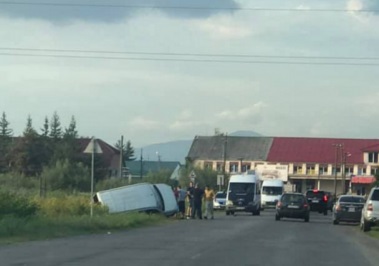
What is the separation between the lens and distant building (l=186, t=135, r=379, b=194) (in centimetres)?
12475

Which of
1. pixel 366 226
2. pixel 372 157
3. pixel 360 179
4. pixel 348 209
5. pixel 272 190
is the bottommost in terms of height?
pixel 366 226

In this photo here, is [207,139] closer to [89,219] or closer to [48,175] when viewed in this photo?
[48,175]

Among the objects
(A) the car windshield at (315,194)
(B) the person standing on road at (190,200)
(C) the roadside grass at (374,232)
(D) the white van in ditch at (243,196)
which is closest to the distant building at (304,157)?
(A) the car windshield at (315,194)

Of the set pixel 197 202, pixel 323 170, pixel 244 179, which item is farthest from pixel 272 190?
pixel 323 170

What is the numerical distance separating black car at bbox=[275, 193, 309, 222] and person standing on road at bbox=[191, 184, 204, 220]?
13.4 feet

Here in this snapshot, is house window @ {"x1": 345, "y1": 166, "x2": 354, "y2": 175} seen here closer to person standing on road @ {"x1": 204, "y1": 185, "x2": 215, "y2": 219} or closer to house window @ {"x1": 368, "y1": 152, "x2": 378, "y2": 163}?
house window @ {"x1": 368, "y1": 152, "x2": 378, "y2": 163}

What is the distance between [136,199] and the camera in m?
45.0

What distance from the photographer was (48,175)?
75.4m

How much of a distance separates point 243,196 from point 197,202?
37.2ft

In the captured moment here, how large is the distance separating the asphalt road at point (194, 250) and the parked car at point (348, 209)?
40.2ft

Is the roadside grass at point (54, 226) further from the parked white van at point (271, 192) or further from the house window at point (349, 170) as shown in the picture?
the house window at point (349, 170)

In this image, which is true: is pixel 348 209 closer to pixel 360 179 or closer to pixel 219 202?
pixel 219 202

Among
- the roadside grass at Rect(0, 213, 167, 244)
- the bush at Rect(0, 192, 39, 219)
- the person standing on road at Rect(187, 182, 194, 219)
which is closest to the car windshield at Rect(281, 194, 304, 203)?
the person standing on road at Rect(187, 182, 194, 219)

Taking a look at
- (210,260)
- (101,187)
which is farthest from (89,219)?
(101,187)
